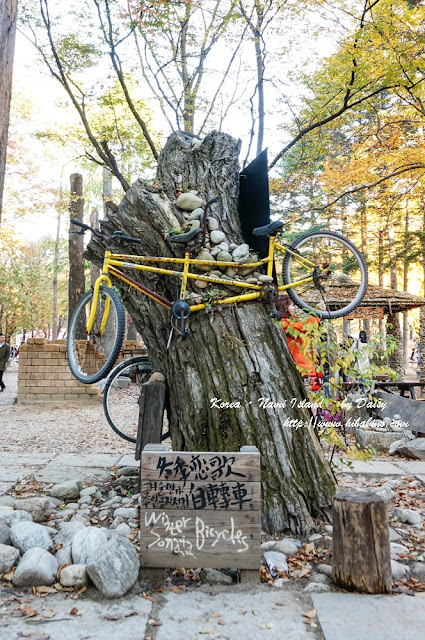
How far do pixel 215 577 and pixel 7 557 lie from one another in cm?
129

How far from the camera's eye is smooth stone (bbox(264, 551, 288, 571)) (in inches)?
Result: 115

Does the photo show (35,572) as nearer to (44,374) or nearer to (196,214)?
(196,214)

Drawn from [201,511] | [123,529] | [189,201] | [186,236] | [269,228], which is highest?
[189,201]

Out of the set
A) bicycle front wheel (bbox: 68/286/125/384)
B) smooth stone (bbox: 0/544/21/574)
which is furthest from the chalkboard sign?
bicycle front wheel (bbox: 68/286/125/384)

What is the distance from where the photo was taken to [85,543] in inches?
115

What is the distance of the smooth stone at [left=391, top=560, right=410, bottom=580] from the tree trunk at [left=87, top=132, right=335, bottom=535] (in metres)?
0.67

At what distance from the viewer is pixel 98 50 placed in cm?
865

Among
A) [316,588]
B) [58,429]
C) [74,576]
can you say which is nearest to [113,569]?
[74,576]

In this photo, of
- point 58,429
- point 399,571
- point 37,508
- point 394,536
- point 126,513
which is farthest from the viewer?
point 58,429

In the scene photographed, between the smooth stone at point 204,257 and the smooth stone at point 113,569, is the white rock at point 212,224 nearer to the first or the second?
the smooth stone at point 204,257

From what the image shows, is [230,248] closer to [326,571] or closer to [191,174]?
[191,174]

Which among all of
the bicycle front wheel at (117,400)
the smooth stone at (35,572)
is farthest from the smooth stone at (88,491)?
the smooth stone at (35,572)

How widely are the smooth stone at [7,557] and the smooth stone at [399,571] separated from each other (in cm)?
238

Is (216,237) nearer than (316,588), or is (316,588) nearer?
(316,588)
